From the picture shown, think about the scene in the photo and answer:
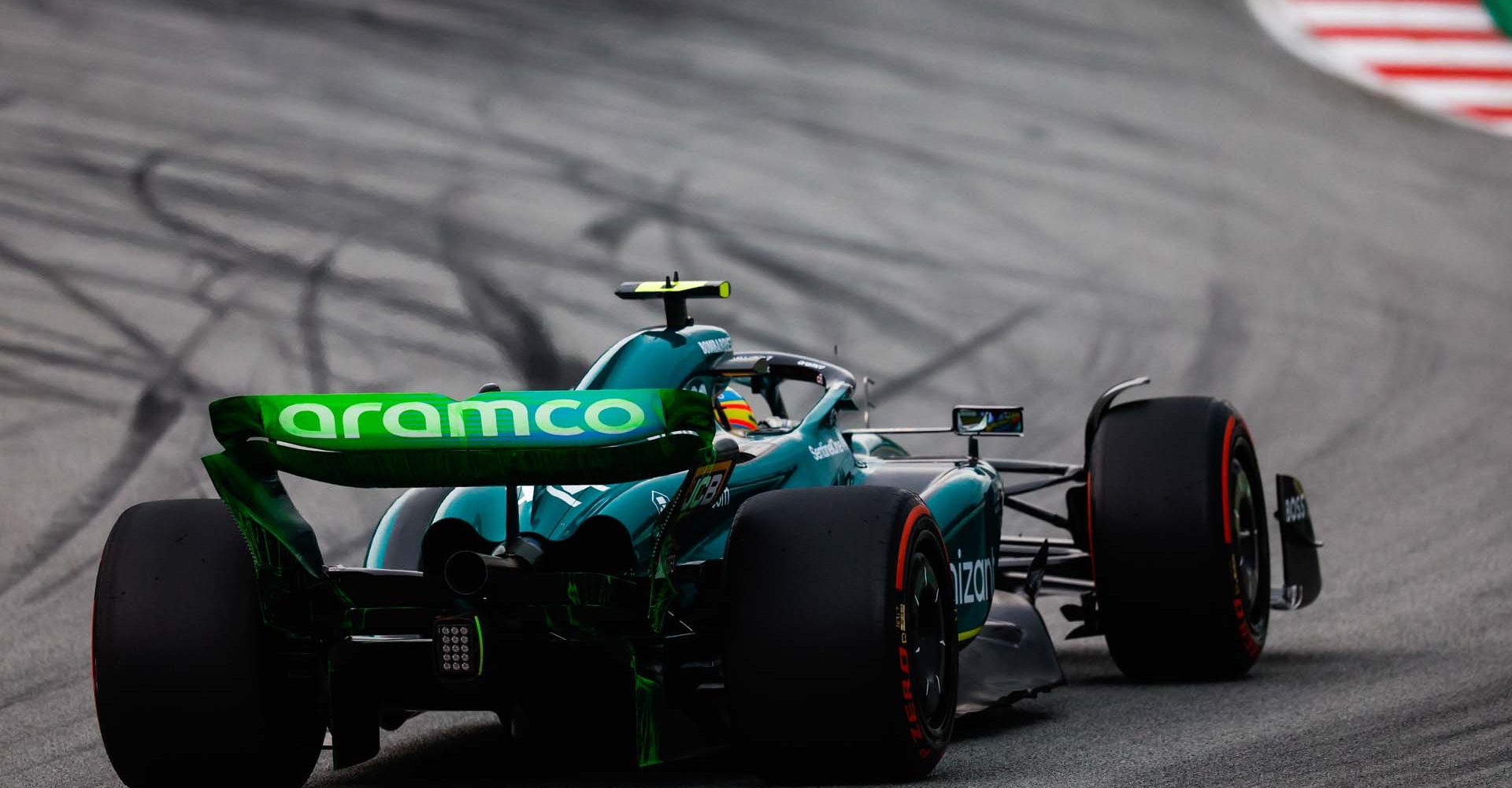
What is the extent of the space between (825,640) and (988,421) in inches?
86.6

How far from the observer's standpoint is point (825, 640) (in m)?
5.21

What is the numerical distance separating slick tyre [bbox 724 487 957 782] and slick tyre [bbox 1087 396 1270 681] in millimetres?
2084

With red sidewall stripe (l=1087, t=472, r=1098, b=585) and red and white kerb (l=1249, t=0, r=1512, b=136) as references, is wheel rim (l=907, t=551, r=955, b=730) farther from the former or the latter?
red and white kerb (l=1249, t=0, r=1512, b=136)

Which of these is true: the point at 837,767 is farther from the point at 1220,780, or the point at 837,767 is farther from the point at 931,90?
the point at 931,90

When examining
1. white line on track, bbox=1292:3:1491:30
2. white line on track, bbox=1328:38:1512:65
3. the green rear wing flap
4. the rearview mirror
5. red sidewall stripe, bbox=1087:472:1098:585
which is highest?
white line on track, bbox=1292:3:1491:30

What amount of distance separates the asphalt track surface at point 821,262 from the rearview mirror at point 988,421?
100 centimetres

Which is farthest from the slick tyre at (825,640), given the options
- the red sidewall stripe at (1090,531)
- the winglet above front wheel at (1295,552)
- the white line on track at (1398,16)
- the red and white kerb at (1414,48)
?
the white line on track at (1398,16)

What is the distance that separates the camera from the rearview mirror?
720 cm

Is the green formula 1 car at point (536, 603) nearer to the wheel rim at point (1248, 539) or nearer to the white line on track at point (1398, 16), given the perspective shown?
the wheel rim at point (1248, 539)

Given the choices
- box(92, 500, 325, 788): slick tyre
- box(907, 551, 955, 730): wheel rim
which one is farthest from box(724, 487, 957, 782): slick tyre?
box(92, 500, 325, 788): slick tyre

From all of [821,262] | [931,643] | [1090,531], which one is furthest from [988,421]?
[821,262]

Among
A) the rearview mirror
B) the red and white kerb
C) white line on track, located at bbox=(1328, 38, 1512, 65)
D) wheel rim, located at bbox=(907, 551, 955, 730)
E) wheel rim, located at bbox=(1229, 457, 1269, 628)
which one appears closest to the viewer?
wheel rim, located at bbox=(907, 551, 955, 730)

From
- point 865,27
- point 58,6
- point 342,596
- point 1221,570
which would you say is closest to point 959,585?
point 1221,570

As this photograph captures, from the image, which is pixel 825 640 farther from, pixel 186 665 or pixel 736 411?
pixel 736 411
